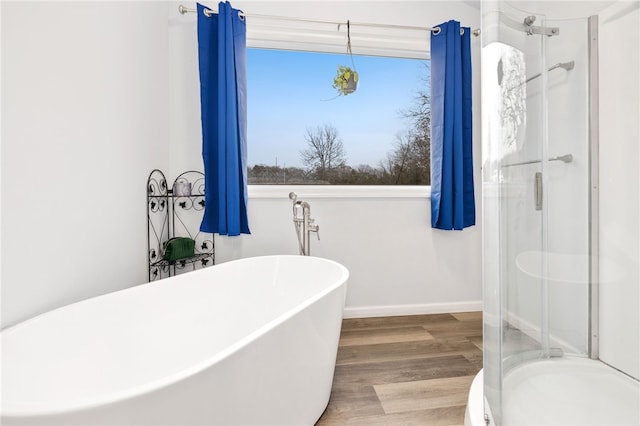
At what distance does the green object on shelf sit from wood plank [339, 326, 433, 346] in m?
1.16

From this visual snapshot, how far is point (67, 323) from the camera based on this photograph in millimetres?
1203

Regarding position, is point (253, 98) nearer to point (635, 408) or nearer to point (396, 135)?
point (396, 135)

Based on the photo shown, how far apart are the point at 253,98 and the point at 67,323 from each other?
201 cm

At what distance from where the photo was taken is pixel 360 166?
279 cm

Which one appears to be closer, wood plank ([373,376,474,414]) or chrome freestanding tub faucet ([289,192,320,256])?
wood plank ([373,376,474,414])

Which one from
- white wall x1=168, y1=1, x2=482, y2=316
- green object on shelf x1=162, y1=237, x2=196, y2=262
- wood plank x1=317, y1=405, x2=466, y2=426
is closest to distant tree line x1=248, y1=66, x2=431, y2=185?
white wall x1=168, y1=1, x2=482, y2=316

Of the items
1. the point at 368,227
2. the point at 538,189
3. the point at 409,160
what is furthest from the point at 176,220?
the point at 538,189

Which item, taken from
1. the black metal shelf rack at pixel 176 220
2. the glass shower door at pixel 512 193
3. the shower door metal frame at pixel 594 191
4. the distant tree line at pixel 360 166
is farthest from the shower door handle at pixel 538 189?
the black metal shelf rack at pixel 176 220

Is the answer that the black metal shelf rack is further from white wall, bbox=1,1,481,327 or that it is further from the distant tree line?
the distant tree line

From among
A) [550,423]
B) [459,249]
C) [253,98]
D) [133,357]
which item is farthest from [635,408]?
[253,98]

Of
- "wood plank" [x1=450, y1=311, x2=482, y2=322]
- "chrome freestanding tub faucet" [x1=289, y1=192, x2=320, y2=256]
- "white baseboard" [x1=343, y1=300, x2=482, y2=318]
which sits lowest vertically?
"wood plank" [x1=450, y1=311, x2=482, y2=322]

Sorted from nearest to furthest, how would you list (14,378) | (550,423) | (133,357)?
(14,378) → (550,423) → (133,357)

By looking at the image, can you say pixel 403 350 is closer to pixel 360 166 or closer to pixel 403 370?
pixel 403 370

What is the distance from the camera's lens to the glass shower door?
1.23 m
